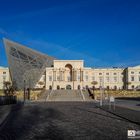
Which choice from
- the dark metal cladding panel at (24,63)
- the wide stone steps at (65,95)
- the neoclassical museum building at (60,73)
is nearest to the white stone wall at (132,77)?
the neoclassical museum building at (60,73)

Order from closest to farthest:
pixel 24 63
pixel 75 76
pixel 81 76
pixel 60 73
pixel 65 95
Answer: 1. pixel 65 95
2. pixel 24 63
3. pixel 81 76
4. pixel 75 76
5. pixel 60 73

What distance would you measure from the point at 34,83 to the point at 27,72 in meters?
6.66

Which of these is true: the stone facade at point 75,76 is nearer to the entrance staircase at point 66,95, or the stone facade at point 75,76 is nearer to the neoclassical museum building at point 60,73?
the neoclassical museum building at point 60,73

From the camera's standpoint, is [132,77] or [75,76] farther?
[132,77]

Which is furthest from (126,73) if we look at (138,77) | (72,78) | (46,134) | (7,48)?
(46,134)

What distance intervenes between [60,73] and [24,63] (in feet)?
51.9

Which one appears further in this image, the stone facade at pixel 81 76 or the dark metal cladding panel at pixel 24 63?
the stone facade at pixel 81 76

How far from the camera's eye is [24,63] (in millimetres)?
122750

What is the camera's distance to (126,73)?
13750cm

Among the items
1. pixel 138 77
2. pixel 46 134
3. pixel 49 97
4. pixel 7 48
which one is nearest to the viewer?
pixel 46 134

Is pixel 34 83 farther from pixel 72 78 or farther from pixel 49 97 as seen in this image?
pixel 49 97

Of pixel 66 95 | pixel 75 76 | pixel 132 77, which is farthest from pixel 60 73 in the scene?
pixel 66 95

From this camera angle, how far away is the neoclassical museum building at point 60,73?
121 metres

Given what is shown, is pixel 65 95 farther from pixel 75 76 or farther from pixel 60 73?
pixel 60 73
